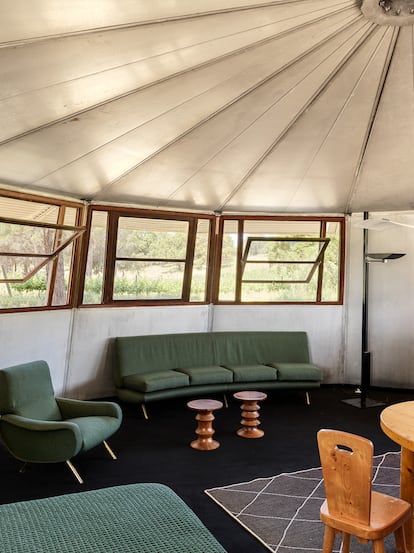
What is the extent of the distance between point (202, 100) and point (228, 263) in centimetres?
352

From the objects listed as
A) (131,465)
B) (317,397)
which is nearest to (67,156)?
(131,465)

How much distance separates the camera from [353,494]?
241 centimetres

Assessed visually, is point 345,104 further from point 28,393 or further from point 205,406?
point 28,393

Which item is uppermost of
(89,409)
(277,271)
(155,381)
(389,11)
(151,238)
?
(389,11)

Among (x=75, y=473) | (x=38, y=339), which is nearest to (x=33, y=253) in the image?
(x=38, y=339)

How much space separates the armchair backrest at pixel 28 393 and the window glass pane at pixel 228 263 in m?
3.63

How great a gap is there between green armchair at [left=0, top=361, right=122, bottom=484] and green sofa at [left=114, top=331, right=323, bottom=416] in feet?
4.43

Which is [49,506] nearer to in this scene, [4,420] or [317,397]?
[4,420]

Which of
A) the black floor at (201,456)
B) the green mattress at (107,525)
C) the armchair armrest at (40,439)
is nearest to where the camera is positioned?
the green mattress at (107,525)

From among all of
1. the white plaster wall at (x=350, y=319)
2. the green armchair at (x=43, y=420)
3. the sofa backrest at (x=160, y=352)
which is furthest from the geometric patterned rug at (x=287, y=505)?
the white plaster wall at (x=350, y=319)

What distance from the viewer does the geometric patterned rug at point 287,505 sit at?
318cm

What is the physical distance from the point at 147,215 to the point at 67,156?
6.53 ft

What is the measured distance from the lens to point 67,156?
534 cm

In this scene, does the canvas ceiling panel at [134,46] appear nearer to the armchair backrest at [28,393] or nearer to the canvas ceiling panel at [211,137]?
the canvas ceiling panel at [211,137]
